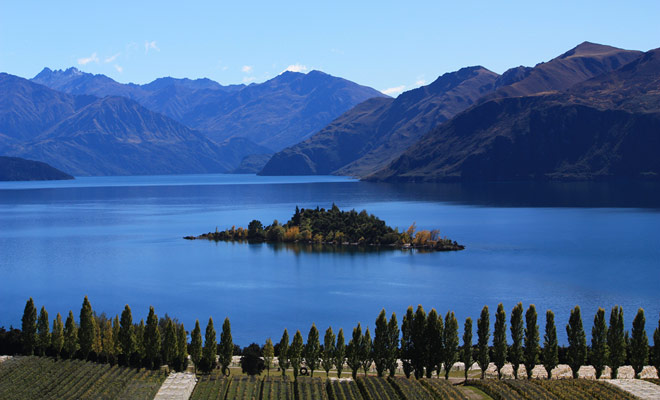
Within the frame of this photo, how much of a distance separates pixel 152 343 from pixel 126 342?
3249mm

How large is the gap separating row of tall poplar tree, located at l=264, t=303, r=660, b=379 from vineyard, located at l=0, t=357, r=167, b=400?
14.9m

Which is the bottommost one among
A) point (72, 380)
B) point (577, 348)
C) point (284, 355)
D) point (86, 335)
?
point (72, 380)

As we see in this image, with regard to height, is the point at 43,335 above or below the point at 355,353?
above

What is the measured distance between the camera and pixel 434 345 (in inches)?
3228

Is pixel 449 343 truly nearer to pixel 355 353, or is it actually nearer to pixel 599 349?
pixel 355 353

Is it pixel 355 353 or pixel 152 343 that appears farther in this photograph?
pixel 152 343

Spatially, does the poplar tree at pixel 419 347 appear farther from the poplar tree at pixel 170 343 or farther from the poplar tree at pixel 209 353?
the poplar tree at pixel 170 343

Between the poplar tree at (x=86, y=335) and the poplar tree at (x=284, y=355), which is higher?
the poplar tree at (x=86, y=335)

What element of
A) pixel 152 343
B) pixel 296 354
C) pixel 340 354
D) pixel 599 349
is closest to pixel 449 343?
pixel 340 354

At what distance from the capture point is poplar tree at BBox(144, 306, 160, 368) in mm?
83562

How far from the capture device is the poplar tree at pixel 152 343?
83.6 meters

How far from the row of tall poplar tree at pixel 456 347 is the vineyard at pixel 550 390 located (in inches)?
242

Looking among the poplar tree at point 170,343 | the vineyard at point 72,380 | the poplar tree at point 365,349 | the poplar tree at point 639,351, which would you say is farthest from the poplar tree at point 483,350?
the vineyard at point 72,380

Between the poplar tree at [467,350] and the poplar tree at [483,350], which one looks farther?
the poplar tree at [483,350]
